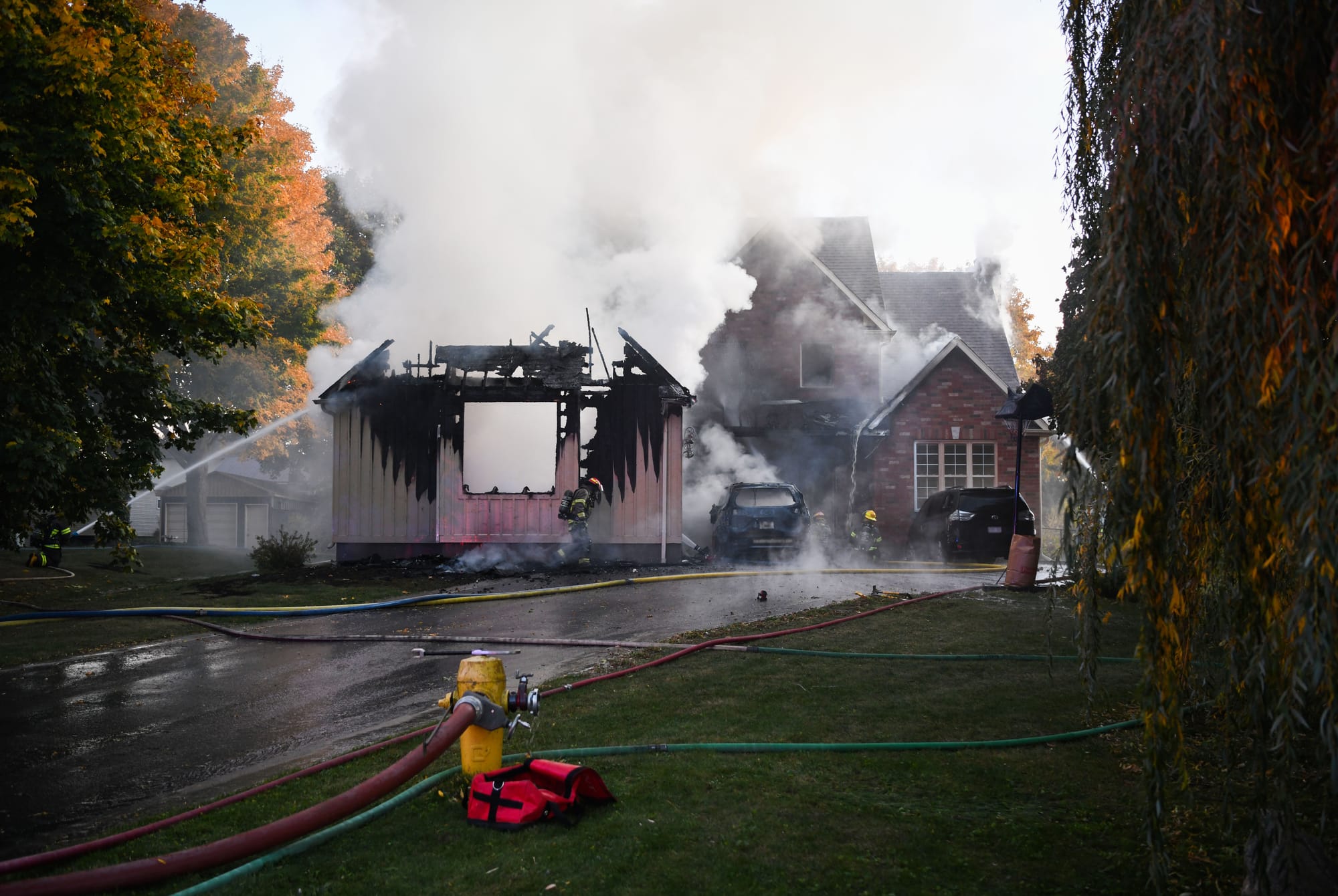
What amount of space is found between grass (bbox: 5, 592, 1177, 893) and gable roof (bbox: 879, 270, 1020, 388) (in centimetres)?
2514

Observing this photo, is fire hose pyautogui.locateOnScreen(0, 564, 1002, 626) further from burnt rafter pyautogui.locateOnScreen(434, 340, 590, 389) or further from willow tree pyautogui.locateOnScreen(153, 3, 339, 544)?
Result: willow tree pyautogui.locateOnScreen(153, 3, 339, 544)

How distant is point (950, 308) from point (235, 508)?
1459 inches

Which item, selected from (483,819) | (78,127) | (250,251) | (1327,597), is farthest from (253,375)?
(1327,597)

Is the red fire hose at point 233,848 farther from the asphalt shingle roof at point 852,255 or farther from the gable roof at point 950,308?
the gable roof at point 950,308

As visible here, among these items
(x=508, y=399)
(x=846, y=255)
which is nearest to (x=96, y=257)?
(x=508, y=399)

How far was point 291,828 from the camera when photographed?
3934mm

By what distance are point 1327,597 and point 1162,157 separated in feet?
5.50

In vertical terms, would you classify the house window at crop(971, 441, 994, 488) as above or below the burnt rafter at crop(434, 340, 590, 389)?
below

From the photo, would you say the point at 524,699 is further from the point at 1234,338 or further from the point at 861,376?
the point at 861,376

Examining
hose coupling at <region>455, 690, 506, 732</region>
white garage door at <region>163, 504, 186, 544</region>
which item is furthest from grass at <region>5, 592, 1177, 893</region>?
white garage door at <region>163, 504, 186, 544</region>

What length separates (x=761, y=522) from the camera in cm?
1820

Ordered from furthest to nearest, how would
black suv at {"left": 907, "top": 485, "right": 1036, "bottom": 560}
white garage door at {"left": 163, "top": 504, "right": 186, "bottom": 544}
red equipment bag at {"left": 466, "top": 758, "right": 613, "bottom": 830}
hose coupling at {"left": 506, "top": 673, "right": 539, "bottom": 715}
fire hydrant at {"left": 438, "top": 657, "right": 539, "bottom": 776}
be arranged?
white garage door at {"left": 163, "top": 504, "right": 186, "bottom": 544}, black suv at {"left": 907, "top": 485, "right": 1036, "bottom": 560}, hose coupling at {"left": 506, "top": 673, "right": 539, "bottom": 715}, fire hydrant at {"left": 438, "top": 657, "right": 539, "bottom": 776}, red equipment bag at {"left": 466, "top": 758, "right": 613, "bottom": 830}

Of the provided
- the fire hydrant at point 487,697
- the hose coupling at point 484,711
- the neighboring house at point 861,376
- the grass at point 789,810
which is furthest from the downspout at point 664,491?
the hose coupling at point 484,711

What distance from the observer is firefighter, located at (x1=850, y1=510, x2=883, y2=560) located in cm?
1998
